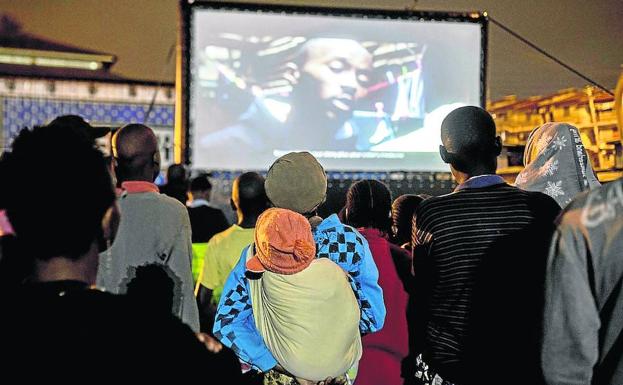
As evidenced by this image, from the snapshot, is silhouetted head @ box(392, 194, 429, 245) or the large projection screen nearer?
silhouetted head @ box(392, 194, 429, 245)

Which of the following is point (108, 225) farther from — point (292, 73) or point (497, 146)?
point (292, 73)

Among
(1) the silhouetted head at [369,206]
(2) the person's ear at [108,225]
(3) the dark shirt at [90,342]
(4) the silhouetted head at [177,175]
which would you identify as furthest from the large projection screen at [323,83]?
(3) the dark shirt at [90,342]

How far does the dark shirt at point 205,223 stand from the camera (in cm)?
477

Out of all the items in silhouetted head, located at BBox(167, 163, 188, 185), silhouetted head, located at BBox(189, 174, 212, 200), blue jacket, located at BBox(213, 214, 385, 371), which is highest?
silhouetted head, located at BBox(167, 163, 188, 185)

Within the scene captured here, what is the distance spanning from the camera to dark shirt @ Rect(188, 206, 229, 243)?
477cm

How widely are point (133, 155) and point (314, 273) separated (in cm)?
102

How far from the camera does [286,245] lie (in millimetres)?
2232

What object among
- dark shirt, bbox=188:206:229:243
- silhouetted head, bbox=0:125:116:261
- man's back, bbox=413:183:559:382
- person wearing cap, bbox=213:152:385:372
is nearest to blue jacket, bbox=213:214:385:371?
person wearing cap, bbox=213:152:385:372

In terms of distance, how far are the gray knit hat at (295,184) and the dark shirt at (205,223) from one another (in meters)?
2.28

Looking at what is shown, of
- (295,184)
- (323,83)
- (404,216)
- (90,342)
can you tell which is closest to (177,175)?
(404,216)

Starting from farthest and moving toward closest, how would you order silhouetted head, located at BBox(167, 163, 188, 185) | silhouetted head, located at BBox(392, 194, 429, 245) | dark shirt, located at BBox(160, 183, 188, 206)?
silhouetted head, located at BBox(167, 163, 188, 185)
dark shirt, located at BBox(160, 183, 188, 206)
silhouetted head, located at BBox(392, 194, 429, 245)

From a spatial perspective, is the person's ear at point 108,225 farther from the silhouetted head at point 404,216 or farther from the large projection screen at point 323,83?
the large projection screen at point 323,83

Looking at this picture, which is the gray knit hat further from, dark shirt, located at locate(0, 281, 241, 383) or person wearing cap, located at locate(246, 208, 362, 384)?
dark shirt, located at locate(0, 281, 241, 383)

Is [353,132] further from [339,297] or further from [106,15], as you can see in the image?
[339,297]
